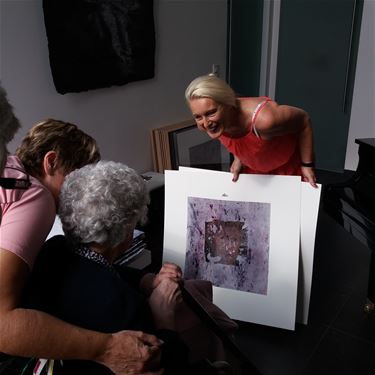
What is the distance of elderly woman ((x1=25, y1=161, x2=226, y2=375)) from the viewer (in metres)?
0.89

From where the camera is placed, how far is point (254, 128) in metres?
1.53

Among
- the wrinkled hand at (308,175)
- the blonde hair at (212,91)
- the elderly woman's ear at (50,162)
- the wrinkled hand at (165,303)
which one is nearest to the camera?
the wrinkled hand at (165,303)

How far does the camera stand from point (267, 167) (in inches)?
65.7

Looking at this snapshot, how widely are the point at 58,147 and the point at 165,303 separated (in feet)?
2.12

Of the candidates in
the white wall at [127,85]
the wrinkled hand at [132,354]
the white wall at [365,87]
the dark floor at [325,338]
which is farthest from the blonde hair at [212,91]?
the white wall at [365,87]

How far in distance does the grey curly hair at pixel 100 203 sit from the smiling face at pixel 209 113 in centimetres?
57

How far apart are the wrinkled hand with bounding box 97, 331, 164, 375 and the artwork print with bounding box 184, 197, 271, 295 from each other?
83 centimetres

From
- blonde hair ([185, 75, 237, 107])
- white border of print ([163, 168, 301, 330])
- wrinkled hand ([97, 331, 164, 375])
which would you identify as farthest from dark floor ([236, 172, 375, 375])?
blonde hair ([185, 75, 237, 107])

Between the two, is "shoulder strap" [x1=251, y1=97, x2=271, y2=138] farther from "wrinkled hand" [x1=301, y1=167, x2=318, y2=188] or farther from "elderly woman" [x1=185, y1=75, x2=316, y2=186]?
"wrinkled hand" [x1=301, y1=167, x2=318, y2=188]

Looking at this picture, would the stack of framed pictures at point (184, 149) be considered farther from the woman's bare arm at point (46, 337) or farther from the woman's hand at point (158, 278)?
the woman's bare arm at point (46, 337)

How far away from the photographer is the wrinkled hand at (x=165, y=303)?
39.0 inches

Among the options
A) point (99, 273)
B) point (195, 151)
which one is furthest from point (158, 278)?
point (195, 151)

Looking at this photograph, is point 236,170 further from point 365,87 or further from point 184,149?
point 365,87

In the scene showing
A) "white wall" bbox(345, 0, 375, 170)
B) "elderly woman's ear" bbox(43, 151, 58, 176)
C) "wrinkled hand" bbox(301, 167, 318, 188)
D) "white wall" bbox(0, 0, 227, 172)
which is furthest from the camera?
"white wall" bbox(345, 0, 375, 170)
